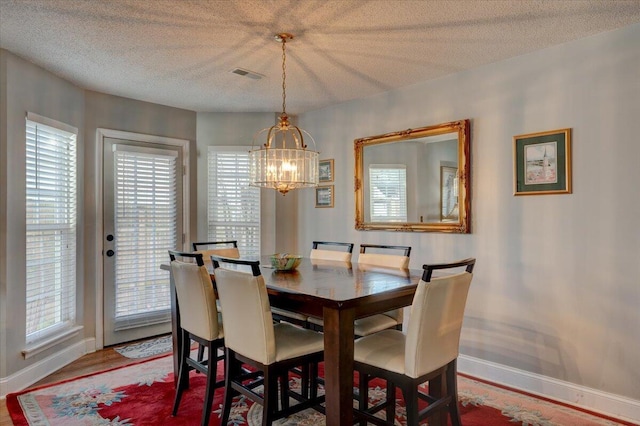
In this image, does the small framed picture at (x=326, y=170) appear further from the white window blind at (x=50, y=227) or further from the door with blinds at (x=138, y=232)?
the white window blind at (x=50, y=227)

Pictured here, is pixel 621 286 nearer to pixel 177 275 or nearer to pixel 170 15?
pixel 177 275

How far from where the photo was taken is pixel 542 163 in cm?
290

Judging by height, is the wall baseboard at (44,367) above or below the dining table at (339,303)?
below

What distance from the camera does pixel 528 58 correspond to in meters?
2.98

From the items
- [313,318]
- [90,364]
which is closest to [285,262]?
[313,318]

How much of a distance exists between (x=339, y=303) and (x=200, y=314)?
41.2 inches

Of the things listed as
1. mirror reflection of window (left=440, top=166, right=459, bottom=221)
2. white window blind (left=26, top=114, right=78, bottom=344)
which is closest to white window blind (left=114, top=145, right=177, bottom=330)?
white window blind (left=26, top=114, right=78, bottom=344)

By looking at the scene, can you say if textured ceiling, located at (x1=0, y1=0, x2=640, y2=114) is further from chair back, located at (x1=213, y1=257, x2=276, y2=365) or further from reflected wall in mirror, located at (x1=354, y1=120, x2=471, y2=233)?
chair back, located at (x1=213, y1=257, x2=276, y2=365)

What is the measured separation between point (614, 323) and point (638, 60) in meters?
1.63

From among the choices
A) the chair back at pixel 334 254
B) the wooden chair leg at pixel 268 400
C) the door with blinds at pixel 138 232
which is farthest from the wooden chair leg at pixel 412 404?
the door with blinds at pixel 138 232

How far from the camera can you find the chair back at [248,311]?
203 centimetres

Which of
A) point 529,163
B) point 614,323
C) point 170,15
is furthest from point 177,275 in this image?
point 614,323

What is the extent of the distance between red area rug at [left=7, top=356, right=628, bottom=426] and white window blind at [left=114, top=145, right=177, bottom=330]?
3.55 ft

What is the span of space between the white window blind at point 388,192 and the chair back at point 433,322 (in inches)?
68.7
